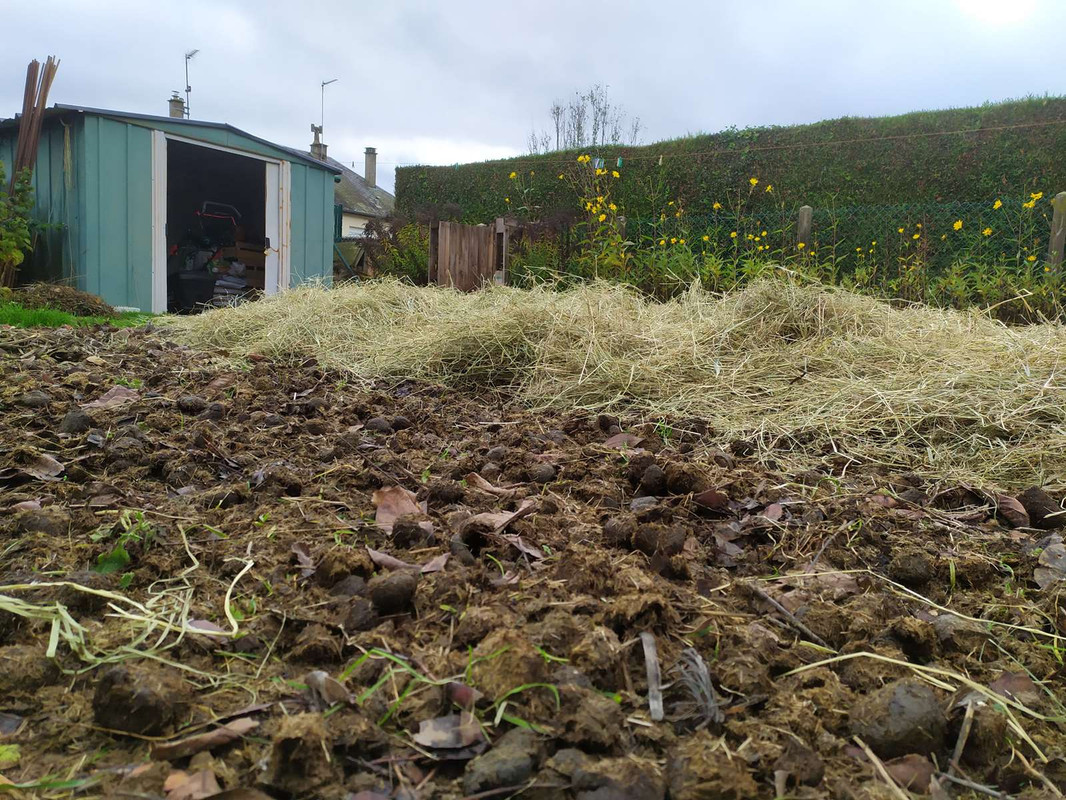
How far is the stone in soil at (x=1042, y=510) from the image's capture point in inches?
70.6

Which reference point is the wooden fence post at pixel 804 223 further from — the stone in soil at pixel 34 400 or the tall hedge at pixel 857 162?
the stone in soil at pixel 34 400

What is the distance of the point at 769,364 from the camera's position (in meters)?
3.29

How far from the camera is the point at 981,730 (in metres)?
0.95


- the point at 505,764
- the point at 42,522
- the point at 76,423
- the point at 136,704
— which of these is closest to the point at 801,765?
the point at 505,764

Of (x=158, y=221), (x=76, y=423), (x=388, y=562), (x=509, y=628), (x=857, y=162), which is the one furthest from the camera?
(x=857, y=162)

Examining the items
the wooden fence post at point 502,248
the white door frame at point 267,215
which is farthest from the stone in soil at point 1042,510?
the white door frame at point 267,215

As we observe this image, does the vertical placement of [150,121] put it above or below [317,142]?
below

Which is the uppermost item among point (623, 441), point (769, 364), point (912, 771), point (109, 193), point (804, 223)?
point (109, 193)

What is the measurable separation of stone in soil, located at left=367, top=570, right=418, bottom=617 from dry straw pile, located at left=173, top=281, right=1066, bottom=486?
4.83 ft

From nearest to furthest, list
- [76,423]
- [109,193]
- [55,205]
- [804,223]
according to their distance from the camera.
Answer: [76,423], [804,223], [109,193], [55,205]

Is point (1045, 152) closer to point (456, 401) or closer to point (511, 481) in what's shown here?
point (456, 401)

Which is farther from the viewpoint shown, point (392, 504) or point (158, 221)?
point (158, 221)

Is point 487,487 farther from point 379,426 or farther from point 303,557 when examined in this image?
point 379,426

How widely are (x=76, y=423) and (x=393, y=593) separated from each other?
1612 millimetres
